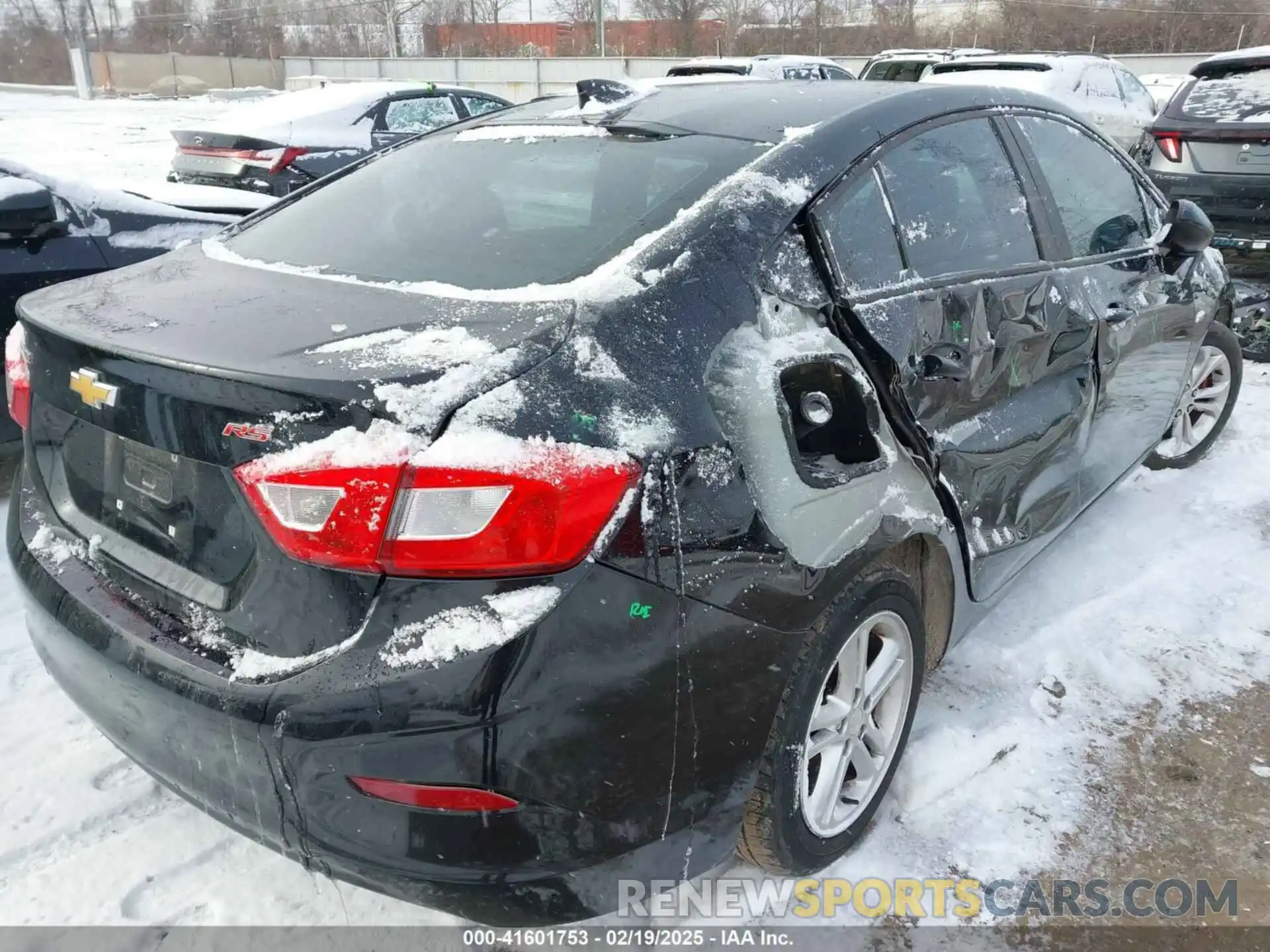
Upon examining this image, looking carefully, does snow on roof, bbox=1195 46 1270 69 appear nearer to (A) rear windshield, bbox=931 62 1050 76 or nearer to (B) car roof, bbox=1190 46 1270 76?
(B) car roof, bbox=1190 46 1270 76

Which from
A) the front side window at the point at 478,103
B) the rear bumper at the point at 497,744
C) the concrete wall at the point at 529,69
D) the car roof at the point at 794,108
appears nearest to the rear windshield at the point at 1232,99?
the car roof at the point at 794,108

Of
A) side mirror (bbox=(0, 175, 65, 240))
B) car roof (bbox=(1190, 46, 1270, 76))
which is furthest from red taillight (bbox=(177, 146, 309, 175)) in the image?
car roof (bbox=(1190, 46, 1270, 76))

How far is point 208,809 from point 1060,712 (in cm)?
222

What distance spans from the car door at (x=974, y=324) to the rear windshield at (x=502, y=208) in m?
0.38

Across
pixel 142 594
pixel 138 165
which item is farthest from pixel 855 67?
pixel 142 594

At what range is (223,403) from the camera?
59.5 inches

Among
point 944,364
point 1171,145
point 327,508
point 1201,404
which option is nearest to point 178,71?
point 1171,145

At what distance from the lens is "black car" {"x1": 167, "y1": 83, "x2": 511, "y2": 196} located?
26.9 feet

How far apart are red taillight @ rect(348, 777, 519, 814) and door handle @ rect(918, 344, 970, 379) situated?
4.27ft

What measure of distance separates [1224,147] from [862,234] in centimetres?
594

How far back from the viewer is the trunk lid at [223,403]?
148 cm

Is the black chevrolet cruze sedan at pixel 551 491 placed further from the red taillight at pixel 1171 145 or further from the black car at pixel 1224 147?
the red taillight at pixel 1171 145

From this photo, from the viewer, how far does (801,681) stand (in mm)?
1811

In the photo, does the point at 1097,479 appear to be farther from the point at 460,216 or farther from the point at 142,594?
the point at 142,594
